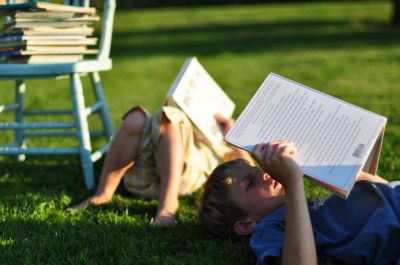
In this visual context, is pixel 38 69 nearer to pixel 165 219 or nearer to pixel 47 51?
pixel 47 51

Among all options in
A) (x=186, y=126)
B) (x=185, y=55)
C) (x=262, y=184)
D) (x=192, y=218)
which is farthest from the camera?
(x=185, y=55)

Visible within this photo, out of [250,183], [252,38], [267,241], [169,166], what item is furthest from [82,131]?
[252,38]

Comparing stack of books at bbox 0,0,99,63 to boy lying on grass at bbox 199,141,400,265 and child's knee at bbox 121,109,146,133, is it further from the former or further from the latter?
boy lying on grass at bbox 199,141,400,265

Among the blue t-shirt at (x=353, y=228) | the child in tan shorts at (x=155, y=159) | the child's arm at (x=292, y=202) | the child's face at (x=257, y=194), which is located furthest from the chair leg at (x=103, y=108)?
the child's arm at (x=292, y=202)

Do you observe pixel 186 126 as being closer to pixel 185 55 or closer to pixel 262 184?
pixel 262 184

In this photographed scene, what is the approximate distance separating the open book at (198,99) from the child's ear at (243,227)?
70 centimetres

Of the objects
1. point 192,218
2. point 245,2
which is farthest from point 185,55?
point 245,2

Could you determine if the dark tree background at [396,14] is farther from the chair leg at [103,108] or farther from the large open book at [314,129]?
the large open book at [314,129]

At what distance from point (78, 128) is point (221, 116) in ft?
2.28

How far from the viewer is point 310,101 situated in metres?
1.62

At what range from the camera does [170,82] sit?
250 inches

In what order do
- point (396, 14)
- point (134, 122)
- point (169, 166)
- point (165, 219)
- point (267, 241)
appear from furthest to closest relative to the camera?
point (396, 14)
point (134, 122)
point (169, 166)
point (165, 219)
point (267, 241)

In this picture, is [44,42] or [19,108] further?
[19,108]

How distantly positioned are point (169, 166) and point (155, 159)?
0.20 metres
